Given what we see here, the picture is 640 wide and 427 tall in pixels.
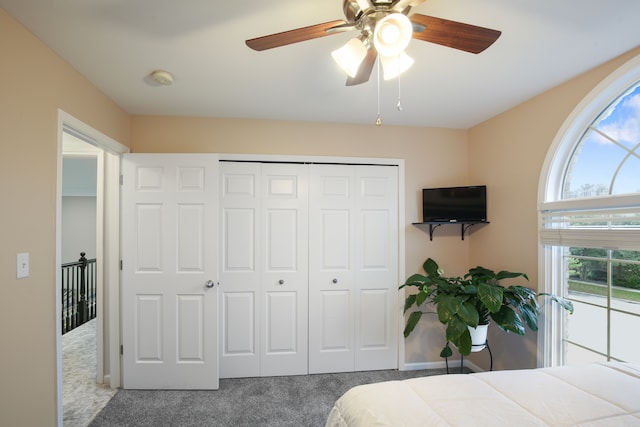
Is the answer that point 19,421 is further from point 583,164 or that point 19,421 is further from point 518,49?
point 583,164

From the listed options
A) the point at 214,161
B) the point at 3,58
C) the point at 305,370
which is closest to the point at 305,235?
the point at 214,161

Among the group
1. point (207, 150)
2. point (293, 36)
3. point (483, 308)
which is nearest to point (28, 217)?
point (207, 150)

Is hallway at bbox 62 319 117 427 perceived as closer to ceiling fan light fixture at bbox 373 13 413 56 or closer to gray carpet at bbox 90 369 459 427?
gray carpet at bbox 90 369 459 427

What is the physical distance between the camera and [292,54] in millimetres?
1712

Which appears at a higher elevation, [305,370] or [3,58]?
[3,58]

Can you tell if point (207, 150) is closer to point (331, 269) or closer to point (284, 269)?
point (284, 269)

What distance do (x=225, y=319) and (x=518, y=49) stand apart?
2.98 m

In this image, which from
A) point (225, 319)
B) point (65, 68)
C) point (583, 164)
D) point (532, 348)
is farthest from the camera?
point (225, 319)

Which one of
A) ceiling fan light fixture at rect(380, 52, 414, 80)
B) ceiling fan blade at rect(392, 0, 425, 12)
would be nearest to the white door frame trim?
ceiling fan light fixture at rect(380, 52, 414, 80)

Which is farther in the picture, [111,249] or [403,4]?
[111,249]

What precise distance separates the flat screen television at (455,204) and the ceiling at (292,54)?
0.71m

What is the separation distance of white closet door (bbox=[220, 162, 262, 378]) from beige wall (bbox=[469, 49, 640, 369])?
7.19 feet

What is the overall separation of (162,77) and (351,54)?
1.40 meters

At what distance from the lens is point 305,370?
8.91 ft
